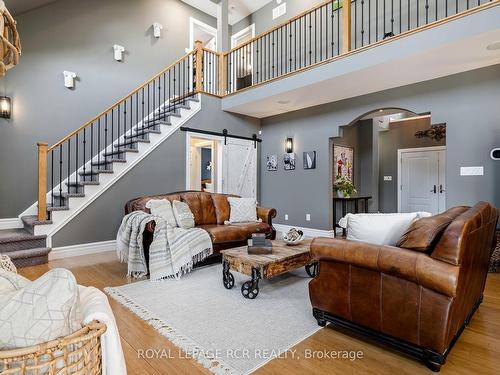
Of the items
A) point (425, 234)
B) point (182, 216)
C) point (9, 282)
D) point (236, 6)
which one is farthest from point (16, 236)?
point (236, 6)

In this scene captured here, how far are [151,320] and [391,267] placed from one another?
6.01 feet

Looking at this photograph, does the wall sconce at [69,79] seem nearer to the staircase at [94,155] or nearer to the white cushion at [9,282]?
the staircase at [94,155]

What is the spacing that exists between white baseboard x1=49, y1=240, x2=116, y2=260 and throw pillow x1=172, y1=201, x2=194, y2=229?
1644 millimetres

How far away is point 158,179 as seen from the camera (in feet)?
17.5

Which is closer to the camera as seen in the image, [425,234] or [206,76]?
[425,234]

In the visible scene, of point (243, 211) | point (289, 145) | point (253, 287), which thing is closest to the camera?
point (253, 287)

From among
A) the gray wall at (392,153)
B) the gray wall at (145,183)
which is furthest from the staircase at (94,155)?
the gray wall at (392,153)

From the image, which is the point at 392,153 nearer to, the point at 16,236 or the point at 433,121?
the point at 433,121

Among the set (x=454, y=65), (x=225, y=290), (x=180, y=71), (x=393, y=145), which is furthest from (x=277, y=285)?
(x=393, y=145)

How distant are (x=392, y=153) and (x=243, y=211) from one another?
5.27m

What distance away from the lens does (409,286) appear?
1.72 metres

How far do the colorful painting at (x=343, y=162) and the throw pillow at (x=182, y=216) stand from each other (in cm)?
376

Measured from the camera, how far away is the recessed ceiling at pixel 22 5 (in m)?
4.32

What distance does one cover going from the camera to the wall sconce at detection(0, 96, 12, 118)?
452cm
